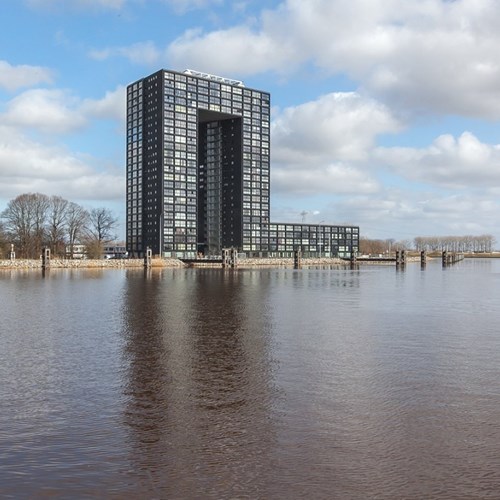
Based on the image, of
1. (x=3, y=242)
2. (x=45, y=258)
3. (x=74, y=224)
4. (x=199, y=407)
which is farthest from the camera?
(x=74, y=224)

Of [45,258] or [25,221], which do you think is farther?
[25,221]

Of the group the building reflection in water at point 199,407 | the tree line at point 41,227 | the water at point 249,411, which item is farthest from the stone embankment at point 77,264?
the building reflection in water at point 199,407

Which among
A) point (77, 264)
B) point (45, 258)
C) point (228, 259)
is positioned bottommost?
point (77, 264)

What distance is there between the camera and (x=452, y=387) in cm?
2145

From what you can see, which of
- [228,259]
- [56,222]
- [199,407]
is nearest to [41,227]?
[56,222]

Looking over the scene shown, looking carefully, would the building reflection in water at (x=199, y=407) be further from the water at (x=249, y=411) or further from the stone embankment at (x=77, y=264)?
the stone embankment at (x=77, y=264)

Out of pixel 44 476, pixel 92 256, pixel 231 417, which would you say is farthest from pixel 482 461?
pixel 92 256

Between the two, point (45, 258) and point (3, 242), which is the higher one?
point (3, 242)

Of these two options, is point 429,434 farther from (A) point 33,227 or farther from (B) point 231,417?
(A) point 33,227

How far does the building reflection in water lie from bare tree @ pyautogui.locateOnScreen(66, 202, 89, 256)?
15082 centimetres

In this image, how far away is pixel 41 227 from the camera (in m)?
173

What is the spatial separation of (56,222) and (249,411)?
169879 mm

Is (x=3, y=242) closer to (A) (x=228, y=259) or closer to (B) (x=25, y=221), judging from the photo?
(B) (x=25, y=221)

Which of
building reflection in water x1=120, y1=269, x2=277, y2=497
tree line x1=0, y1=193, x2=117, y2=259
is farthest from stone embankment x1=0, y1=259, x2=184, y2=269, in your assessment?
building reflection in water x1=120, y1=269, x2=277, y2=497
